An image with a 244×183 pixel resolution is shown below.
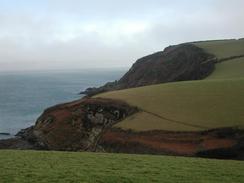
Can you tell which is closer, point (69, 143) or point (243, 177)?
point (243, 177)

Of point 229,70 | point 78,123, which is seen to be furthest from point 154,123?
point 229,70

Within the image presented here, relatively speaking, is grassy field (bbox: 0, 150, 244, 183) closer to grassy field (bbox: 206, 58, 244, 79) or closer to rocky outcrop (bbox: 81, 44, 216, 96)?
grassy field (bbox: 206, 58, 244, 79)

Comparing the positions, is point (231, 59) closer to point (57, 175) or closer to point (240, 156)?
point (240, 156)

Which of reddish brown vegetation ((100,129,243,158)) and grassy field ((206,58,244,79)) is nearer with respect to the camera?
reddish brown vegetation ((100,129,243,158))

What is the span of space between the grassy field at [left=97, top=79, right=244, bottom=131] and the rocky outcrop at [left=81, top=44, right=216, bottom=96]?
28.4 meters

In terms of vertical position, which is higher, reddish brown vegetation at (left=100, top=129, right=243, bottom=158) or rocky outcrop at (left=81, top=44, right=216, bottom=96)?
rocky outcrop at (left=81, top=44, right=216, bottom=96)

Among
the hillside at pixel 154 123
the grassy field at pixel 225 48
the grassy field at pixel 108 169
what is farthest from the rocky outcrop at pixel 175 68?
the grassy field at pixel 108 169

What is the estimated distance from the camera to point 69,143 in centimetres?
3984

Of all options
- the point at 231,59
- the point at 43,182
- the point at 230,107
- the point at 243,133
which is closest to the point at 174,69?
the point at 231,59

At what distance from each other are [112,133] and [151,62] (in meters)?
74.7

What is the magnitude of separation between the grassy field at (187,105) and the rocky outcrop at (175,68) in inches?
1118

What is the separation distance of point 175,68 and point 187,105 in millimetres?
54091

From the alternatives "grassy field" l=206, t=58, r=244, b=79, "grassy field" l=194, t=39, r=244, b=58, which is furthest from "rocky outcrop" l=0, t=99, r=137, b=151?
"grassy field" l=194, t=39, r=244, b=58

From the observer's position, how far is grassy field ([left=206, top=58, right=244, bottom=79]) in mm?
68250
